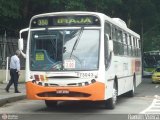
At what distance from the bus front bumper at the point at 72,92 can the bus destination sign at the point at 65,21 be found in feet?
6.42

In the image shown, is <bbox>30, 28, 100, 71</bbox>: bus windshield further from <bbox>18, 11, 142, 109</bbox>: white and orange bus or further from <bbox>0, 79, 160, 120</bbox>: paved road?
<bbox>0, 79, 160, 120</bbox>: paved road

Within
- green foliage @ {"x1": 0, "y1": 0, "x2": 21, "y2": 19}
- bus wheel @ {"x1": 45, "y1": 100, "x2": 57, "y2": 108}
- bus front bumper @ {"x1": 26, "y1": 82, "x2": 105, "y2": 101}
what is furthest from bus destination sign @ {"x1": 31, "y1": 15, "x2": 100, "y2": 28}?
green foliage @ {"x1": 0, "y1": 0, "x2": 21, "y2": 19}

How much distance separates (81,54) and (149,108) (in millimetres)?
3461

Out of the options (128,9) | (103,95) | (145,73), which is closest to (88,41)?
(103,95)

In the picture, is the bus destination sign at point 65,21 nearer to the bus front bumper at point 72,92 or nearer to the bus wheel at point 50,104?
the bus front bumper at point 72,92

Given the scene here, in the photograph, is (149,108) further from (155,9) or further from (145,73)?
(145,73)

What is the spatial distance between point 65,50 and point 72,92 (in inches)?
51.8

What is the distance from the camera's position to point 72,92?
Result: 16078mm

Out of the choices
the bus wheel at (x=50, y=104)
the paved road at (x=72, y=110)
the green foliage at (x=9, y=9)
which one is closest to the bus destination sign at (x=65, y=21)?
the paved road at (x=72, y=110)

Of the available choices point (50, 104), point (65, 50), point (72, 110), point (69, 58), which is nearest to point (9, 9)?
point (50, 104)

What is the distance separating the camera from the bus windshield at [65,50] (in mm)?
16234

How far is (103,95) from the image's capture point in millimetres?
16156

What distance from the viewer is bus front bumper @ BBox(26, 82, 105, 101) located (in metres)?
16.0

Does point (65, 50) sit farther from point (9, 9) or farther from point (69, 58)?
point (9, 9)
